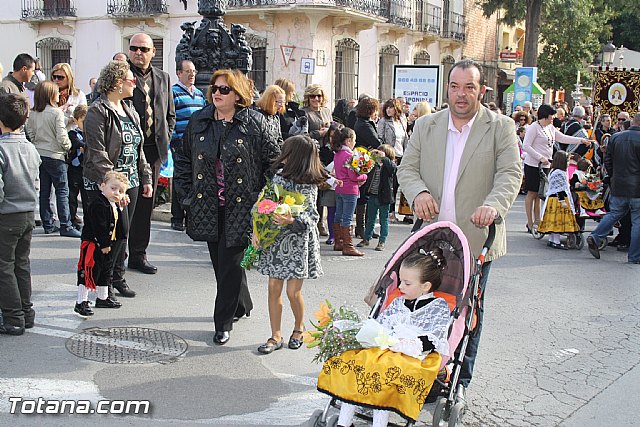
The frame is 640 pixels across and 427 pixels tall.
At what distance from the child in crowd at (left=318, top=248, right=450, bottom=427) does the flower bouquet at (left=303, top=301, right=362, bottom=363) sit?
2.1 inches

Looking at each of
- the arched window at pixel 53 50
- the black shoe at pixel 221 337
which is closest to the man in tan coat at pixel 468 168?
the black shoe at pixel 221 337

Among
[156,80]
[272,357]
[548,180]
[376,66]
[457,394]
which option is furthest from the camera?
[376,66]

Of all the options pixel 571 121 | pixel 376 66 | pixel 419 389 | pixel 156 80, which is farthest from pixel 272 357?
pixel 376 66

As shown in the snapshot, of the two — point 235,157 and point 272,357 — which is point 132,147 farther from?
point 272,357

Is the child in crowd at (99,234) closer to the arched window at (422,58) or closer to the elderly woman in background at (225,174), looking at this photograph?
the elderly woman in background at (225,174)

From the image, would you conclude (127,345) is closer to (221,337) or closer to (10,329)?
(221,337)

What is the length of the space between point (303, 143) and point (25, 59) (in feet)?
19.8

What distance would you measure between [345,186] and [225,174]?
391 cm

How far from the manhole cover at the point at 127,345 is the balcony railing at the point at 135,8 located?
24.7 metres

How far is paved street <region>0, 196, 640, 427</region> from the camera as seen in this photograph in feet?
16.0

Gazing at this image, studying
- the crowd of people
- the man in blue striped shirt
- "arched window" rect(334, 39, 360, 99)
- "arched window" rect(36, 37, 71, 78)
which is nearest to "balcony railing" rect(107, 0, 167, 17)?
"arched window" rect(36, 37, 71, 78)

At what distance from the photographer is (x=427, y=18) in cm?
3419

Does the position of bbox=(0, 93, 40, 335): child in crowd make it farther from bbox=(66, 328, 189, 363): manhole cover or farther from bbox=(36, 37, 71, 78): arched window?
bbox=(36, 37, 71, 78): arched window

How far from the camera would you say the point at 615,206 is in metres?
10.5
